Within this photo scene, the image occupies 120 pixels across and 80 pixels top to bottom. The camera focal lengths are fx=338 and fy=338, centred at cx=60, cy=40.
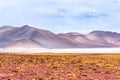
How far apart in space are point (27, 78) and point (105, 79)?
5087 mm

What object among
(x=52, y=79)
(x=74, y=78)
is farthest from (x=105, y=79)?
(x=52, y=79)

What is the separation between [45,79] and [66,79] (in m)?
1.34

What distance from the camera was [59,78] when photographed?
2206cm

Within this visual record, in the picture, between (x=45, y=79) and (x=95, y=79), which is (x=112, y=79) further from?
(x=45, y=79)

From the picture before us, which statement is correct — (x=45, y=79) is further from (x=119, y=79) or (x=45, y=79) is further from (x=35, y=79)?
(x=119, y=79)

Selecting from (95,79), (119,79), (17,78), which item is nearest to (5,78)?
(17,78)

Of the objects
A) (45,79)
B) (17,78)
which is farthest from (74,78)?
(17,78)

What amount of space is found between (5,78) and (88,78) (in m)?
5.47

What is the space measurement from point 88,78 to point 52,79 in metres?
2.57

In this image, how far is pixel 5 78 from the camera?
866 inches

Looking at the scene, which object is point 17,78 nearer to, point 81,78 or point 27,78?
point 27,78

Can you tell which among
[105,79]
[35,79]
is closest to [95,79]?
[105,79]

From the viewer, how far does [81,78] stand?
22375 mm

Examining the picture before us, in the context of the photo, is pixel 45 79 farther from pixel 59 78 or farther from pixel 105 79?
pixel 105 79
